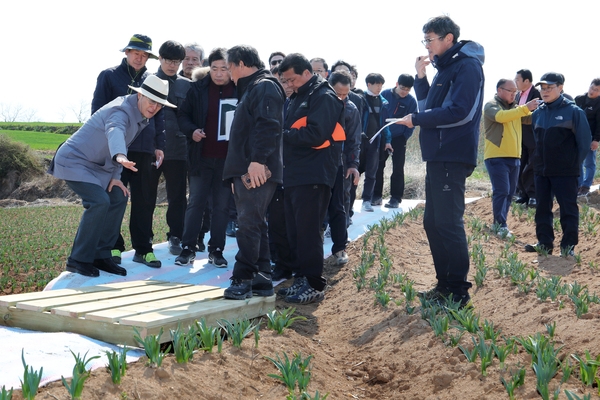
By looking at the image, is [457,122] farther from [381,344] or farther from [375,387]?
[375,387]

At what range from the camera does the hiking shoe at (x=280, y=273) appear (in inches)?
253

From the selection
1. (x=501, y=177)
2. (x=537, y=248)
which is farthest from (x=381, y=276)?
(x=501, y=177)

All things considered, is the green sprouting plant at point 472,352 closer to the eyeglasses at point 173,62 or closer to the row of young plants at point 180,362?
the row of young plants at point 180,362

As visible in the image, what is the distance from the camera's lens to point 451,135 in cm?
495

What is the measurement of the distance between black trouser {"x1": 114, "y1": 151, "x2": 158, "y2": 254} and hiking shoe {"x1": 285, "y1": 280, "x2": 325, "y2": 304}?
1.89 metres

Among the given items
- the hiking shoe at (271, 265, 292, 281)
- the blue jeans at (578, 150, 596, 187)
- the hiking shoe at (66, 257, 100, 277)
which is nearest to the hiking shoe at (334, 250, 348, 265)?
the hiking shoe at (271, 265, 292, 281)

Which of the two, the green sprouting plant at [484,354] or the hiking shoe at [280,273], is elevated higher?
the green sprouting plant at [484,354]

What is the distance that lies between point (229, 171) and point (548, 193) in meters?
4.44

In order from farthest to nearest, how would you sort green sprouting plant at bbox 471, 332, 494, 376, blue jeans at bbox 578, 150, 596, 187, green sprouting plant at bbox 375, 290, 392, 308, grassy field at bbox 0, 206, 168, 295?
blue jeans at bbox 578, 150, 596, 187 < grassy field at bbox 0, 206, 168, 295 < green sprouting plant at bbox 375, 290, 392, 308 < green sprouting plant at bbox 471, 332, 494, 376

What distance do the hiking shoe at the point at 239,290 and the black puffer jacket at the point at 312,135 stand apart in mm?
1009

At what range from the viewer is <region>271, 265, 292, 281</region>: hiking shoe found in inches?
253

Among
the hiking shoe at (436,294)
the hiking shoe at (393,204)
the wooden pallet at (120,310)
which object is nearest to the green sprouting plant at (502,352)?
the hiking shoe at (436,294)

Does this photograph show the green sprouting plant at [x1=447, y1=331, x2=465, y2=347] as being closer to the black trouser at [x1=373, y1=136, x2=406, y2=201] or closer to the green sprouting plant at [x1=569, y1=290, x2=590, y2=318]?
the green sprouting plant at [x1=569, y1=290, x2=590, y2=318]

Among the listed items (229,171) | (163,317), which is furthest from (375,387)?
(229,171)
